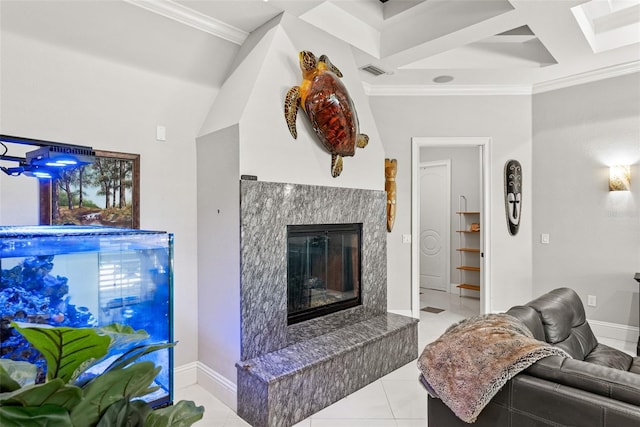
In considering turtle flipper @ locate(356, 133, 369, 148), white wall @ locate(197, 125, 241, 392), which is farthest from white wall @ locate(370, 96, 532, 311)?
white wall @ locate(197, 125, 241, 392)

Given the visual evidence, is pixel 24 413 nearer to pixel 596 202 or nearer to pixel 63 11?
pixel 63 11

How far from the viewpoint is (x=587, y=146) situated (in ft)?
13.3

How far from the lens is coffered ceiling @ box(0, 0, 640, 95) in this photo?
95.9 inches

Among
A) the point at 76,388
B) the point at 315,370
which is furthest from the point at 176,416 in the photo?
the point at 315,370

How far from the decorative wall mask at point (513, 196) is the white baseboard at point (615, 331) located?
1280 millimetres

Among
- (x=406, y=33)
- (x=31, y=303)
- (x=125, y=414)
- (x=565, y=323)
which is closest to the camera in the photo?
(x=125, y=414)

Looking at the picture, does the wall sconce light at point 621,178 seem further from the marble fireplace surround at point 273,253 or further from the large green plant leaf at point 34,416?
the large green plant leaf at point 34,416

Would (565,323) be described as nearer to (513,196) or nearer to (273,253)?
(273,253)

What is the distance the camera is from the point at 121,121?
2643mm

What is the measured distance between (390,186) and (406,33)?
168cm

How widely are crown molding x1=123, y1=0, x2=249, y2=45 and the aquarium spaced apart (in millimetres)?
2017

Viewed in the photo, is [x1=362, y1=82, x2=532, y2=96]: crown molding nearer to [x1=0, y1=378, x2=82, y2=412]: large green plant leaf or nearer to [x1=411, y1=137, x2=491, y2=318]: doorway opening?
[x1=411, y1=137, x2=491, y2=318]: doorway opening

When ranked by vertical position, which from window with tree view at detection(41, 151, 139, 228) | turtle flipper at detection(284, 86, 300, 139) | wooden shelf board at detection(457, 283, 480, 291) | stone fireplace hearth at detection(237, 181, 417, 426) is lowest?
wooden shelf board at detection(457, 283, 480, 291)

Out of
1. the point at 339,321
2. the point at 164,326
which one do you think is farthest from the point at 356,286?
the point at 164,326
